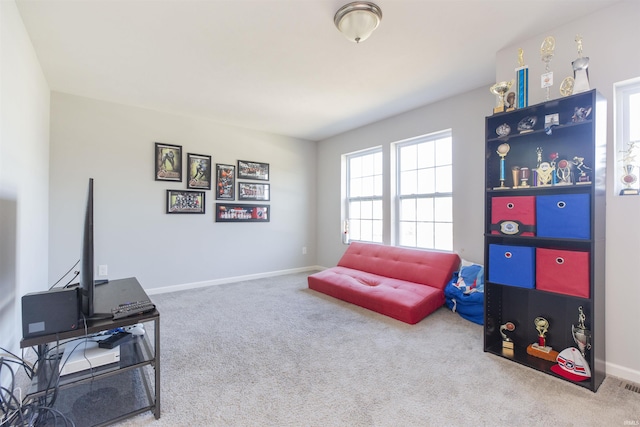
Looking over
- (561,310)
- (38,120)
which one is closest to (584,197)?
(561,310)

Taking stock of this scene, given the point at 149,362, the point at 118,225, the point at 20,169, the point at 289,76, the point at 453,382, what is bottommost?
the point at 453,382

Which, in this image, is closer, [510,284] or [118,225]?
[510,284]

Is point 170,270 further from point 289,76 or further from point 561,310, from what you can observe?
point 561,310

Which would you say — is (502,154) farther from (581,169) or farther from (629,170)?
(629,170)

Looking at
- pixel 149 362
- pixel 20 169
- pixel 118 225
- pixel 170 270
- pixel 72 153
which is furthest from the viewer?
pixel 170 270

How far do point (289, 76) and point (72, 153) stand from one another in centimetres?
271

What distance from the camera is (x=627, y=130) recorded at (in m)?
1.99

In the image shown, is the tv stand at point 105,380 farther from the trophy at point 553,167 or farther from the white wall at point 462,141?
the white wall at point 462,141

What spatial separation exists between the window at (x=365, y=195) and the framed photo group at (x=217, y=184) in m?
1.44

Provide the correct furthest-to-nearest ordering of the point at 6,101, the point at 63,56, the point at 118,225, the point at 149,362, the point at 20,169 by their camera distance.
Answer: the point at 118,225 → the point at 63,56 → the point at 20,169 → the point at 6,101 → the point at 149,362

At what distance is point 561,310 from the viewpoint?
2158 mm

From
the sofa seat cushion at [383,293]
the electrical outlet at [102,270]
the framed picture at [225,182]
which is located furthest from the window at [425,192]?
the electrical outlet at [102,270]

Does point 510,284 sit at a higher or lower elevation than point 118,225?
lower

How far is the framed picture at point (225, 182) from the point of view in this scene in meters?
4.42
